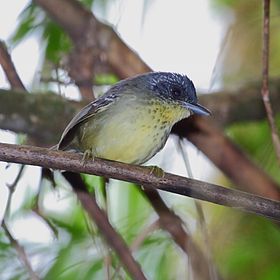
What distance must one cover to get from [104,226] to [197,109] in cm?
46

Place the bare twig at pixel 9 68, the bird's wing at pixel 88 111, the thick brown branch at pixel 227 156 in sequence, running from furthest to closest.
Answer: the thick brown branch at pixel 227 156, the bare twig at pixel 9 68, the bird's wing at pixel 88 111

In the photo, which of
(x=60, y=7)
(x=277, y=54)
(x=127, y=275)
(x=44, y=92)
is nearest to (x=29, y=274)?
(x=127, y=275)

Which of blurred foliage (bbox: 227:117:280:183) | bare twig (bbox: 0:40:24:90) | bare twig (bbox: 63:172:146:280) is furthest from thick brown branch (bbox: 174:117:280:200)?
bare twig (bbox: 0:40:24:90)

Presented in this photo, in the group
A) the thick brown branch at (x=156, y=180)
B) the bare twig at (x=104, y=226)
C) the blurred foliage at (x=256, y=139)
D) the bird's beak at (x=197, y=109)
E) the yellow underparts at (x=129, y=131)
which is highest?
the thick brown branch at (x=156, y=180)

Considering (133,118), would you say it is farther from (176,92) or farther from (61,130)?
(61,130)

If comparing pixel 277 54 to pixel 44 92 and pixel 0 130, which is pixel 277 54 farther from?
pixel 0 130

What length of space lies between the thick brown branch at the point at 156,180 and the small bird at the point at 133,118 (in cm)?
58

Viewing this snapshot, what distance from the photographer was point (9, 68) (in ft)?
8.96

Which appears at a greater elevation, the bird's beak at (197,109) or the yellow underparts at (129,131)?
the bird's beak at (197,109)

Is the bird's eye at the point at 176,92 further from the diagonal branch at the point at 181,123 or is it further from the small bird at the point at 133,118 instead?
the diagonal branch at the point at 181,123

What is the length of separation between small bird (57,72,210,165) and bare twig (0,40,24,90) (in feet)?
1.10

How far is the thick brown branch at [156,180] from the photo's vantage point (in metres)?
1.75

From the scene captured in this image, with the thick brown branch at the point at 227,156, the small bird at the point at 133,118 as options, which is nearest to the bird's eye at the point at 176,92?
the small bird at the point at 133,118

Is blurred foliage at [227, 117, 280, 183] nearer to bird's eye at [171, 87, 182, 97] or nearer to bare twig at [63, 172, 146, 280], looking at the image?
bird's eye at [171, 87, 182, 97]
